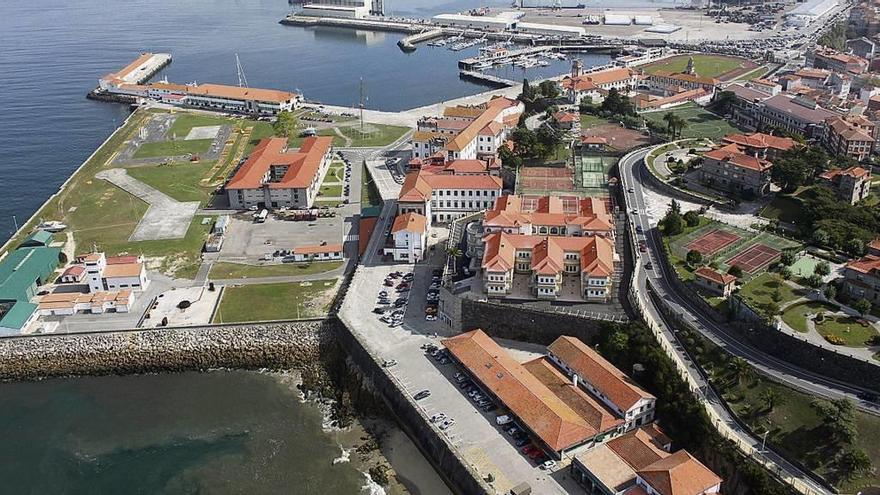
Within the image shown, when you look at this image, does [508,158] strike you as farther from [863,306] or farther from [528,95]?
[863,306]

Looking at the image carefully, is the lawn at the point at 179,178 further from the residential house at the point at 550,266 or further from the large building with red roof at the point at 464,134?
the residential house at the point at 550,266

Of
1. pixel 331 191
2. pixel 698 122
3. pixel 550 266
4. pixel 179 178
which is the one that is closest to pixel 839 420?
pixel 550 266

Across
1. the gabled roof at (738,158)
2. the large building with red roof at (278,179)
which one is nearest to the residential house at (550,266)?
the gabled roof at (738,158)

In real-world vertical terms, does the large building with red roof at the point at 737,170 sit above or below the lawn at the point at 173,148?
above

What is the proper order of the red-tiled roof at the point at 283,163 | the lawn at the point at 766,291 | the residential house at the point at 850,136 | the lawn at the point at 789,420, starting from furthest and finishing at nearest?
the red-tiled roof at the point at 283,163
the residential house at the point at 850,136
the lawn at the point at 766,291
the lawn at the point at 789,420

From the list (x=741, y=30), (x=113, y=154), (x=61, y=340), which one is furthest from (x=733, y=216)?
(x=741, y=30)

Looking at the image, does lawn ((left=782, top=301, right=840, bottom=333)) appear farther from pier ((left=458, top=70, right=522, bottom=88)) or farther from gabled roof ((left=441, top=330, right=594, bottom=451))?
pier ((left=458, top=70, right=522, bottom=88))
